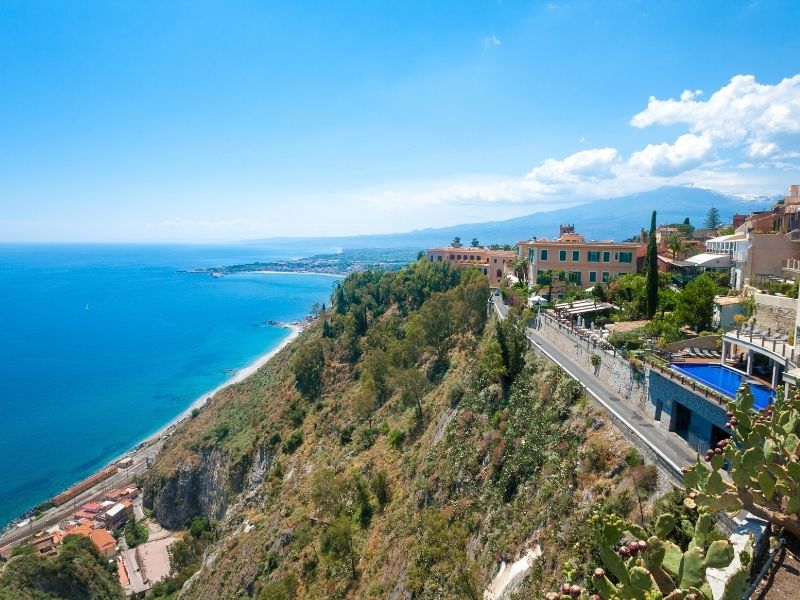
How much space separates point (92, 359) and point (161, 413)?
142 ft

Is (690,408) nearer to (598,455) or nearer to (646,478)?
(598,455)

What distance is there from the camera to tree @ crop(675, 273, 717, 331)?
1105 inches

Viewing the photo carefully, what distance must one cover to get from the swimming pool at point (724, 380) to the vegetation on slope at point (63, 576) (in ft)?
156

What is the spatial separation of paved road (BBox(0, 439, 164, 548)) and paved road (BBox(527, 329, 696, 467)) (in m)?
59.6

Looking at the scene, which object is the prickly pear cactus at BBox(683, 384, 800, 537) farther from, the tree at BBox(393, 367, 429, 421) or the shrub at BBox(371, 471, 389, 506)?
the tree at BBox(393, 367, 429, 421)

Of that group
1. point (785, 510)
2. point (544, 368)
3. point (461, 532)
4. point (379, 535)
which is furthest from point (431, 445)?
point (785, 510)

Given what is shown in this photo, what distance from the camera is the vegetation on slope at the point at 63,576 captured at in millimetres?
38656

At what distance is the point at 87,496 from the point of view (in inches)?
2467

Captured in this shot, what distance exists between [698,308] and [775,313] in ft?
13.2

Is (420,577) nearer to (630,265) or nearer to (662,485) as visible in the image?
(662,485)

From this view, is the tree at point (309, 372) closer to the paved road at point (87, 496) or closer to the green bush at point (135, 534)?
the green bush at point (135, 534)

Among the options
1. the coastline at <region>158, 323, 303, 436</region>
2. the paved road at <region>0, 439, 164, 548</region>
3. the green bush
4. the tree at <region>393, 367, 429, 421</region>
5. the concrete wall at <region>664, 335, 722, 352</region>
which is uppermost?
the concrete wall at <region>664, 335, 722, 352</region>

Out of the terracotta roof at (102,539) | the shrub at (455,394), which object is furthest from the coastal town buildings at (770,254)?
the terracotta roof at (102,539)

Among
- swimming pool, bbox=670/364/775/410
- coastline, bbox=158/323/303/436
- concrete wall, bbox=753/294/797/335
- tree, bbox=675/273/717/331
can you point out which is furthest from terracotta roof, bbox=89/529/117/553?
concrete wall, bbox=753/294/797/335
